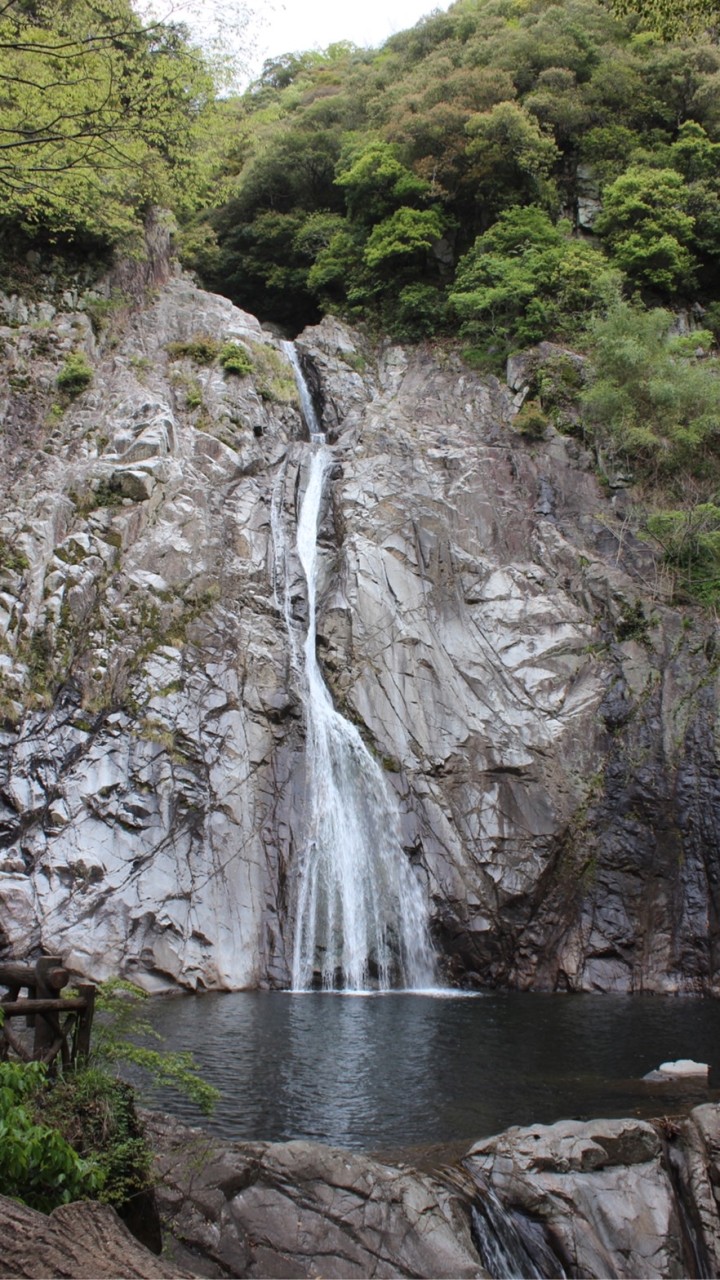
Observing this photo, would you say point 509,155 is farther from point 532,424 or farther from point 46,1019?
point 46,1019

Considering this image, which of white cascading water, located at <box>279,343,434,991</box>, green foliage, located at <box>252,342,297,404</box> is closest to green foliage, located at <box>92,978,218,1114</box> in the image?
white cascading water, located at <box>279,343,434,991</box>

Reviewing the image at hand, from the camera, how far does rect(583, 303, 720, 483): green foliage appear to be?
23.6 meters

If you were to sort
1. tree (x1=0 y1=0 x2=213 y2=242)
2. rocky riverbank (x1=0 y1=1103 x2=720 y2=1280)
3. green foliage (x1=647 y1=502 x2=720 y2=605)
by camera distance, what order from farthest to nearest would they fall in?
green foliage (x1=647 y1=502 x2=720 y2=605)
tree (x1=0 y1=0 x2=213 y2=242)
rocky riverbank (x1=0 y1=1103 x2=720 y2=1280)

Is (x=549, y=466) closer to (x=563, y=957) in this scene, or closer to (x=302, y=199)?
→ (x=563, y=957)

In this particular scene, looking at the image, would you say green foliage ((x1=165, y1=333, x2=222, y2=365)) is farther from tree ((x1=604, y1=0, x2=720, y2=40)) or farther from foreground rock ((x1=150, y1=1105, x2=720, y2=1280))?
foreground rock ((x1=150, y1=1105, x2=720, y2=1280))

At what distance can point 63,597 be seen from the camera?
18656 mm

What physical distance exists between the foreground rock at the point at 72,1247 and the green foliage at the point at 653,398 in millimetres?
22739

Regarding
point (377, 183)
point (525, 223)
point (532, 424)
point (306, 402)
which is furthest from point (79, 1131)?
point (377, 183)

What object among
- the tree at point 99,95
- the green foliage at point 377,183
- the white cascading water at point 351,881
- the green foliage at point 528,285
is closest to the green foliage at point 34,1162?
the tree at point 99,95

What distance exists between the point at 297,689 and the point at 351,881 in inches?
181

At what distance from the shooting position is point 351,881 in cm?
1750

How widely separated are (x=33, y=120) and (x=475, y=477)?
15281mm

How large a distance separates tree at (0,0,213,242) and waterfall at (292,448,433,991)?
11.8 metres

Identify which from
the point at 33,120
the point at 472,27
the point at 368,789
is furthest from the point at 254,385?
the point at 472,27
